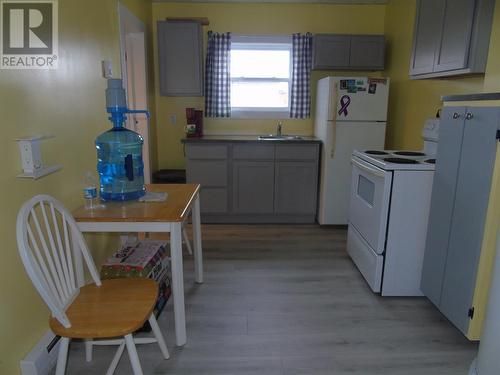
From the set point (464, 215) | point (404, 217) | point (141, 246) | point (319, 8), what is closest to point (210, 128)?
point (319, 8)

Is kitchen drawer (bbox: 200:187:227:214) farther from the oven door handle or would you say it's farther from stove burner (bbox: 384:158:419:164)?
stove burner (bbox: 384:158:419:164)

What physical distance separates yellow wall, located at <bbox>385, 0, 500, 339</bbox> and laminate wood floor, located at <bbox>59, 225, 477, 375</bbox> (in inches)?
13.4

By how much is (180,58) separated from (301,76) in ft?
4.45

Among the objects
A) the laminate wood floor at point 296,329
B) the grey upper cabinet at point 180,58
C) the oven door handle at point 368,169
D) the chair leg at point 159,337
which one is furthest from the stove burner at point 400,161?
the grey upper cabinet at point 180,58

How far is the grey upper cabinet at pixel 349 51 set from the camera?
12.8 feet

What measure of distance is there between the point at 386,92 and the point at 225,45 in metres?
1.82

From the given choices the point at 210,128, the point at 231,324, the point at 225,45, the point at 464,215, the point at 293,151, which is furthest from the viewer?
the point at 210,128

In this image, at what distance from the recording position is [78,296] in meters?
1.60

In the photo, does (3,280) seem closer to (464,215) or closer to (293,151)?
(464,215)

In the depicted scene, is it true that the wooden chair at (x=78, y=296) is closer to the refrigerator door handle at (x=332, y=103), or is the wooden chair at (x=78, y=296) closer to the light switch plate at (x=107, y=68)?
the light switch plate at (x=107, y=68)

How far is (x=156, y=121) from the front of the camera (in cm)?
433

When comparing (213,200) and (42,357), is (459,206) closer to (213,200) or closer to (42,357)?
(42,357)

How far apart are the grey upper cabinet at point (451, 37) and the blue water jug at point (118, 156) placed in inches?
80.4

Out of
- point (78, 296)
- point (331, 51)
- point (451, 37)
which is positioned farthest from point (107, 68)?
point (331, 51)
